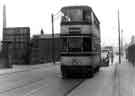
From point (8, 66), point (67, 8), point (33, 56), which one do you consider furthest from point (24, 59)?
point (67, 8)

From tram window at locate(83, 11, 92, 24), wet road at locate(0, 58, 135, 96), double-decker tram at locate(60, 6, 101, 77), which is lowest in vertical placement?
wet road at locate(0, 58, 135, 96)

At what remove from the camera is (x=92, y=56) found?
21.6m

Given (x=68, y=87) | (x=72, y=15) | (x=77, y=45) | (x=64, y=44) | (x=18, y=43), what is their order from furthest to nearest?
(x=18, y=43), (x=72, y=15), (x=64, y=44), (x=77, y=45), (x=68, y=87)

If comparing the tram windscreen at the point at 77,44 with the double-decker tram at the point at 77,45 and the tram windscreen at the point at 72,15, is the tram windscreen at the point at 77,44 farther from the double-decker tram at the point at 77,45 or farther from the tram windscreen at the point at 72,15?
the tram windscreen at the point at 72,15

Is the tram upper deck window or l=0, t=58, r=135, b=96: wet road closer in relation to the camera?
l=0, t=58, r=135, b=96: wet road

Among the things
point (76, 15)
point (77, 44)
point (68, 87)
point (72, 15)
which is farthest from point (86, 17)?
point (68, 87)

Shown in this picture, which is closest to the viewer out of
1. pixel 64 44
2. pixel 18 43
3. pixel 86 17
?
pixel 64 44

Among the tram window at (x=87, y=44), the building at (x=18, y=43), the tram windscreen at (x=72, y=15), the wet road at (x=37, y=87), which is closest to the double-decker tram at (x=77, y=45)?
the tram window at (x=87, y=44)

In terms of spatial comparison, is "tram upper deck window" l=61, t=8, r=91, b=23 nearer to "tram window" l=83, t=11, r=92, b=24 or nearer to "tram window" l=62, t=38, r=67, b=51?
"tram window" l=83, t=11, r=92, b=24

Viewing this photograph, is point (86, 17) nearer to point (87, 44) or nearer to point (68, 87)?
point (87, 44)

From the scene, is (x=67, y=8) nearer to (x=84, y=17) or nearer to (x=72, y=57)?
(x=84, y=17)

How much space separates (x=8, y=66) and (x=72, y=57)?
18152 mm

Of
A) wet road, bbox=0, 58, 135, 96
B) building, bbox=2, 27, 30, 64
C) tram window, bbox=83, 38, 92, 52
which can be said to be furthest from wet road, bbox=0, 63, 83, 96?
building, bbox=2, 27, 30, 64

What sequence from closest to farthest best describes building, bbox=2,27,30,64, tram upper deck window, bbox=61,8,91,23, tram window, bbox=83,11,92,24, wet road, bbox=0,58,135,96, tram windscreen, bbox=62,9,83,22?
wet road, bbox=0,58,135,96 → tram window, bbox=83,11,92,24 → tram upper deck window, bbox=61,8,91,23 → tram windscreen, bbox=62,9,83,22 → building, bbox=2,27,30,64
